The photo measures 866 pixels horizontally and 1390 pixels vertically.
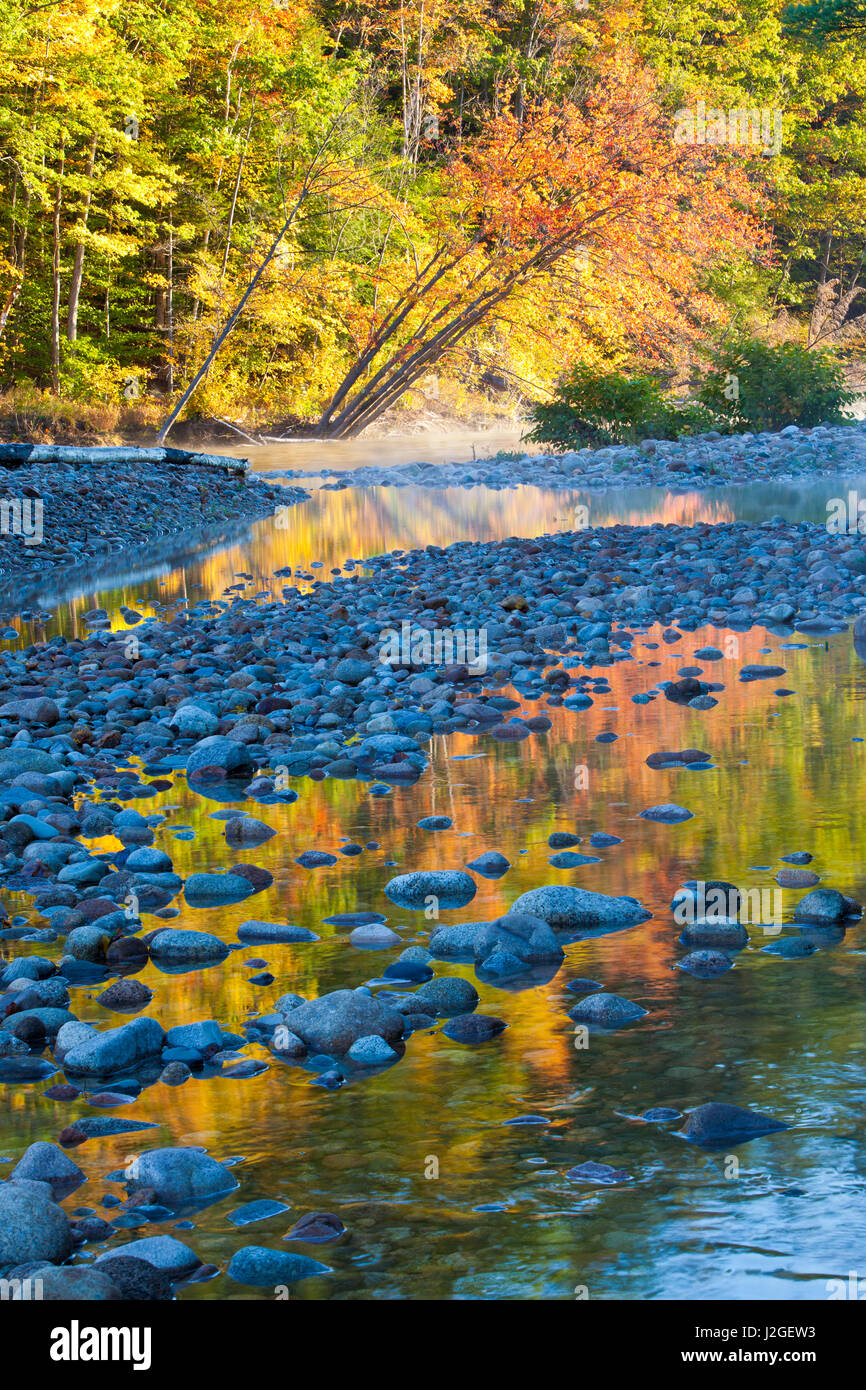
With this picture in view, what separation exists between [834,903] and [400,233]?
29.1 m

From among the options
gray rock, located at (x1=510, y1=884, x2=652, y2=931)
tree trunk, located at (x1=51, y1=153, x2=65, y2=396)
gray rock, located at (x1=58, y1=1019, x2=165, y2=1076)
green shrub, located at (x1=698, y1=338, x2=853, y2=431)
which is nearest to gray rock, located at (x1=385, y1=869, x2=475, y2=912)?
gray rock, located at (x1=510, y1=884, x2=652, y2=931)

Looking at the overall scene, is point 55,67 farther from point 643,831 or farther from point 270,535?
point 643,831

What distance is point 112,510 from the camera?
606 inches

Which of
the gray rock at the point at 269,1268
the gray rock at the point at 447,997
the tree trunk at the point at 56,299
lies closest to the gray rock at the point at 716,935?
the gray rock at the point at 447,997

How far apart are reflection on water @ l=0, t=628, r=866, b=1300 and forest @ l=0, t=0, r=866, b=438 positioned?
20828mm

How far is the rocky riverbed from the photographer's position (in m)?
18.9

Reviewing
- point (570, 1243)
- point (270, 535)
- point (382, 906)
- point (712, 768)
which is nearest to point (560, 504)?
point (270, 535)

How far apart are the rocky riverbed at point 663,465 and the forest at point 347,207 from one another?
439cm

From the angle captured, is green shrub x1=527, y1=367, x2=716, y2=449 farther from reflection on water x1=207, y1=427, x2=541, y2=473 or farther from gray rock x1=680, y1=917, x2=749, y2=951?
gray rock x1=680, y1=917, x2=749, y2=951

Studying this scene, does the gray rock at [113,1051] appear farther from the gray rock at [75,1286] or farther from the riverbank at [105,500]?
the riverbank at [105,500]

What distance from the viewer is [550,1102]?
244 cm

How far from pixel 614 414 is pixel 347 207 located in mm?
8065

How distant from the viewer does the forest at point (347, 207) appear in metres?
25.6

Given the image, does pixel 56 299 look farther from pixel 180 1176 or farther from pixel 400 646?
pixel 180 1176
